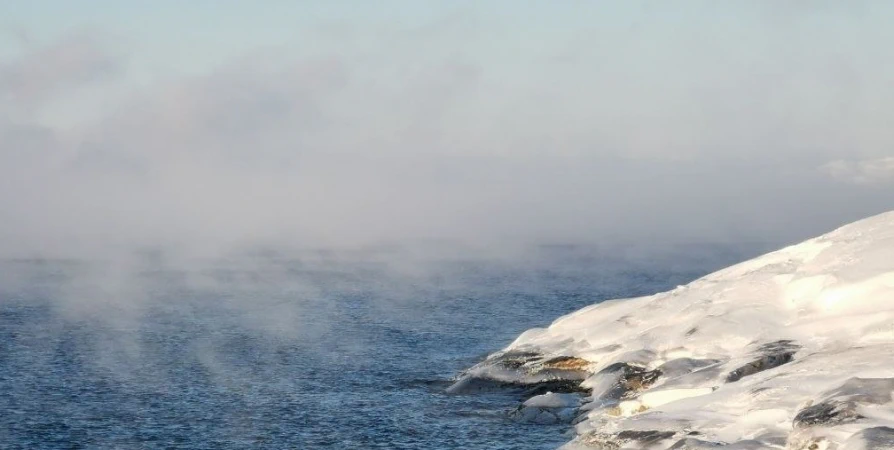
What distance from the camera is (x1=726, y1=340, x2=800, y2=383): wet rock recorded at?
50.8 m

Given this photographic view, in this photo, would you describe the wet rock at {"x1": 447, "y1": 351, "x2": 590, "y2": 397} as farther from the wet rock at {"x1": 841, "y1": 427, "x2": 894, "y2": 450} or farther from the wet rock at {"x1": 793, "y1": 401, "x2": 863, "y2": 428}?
the wet rock at {"x1": 841, "y1": 427, "x2": 894, "y2": 450}

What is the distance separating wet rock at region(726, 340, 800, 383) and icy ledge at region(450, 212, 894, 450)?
0.08 metres

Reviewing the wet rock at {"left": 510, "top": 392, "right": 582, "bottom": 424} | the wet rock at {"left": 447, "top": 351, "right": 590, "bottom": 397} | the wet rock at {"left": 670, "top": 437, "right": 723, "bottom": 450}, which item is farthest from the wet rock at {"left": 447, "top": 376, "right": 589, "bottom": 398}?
the wet rock at {"left": 670, "top": 437, "right": 723, "bottom": 450}

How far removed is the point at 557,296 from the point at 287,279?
6248 centimetres

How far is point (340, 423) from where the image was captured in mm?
54219

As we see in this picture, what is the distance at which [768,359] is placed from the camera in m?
→ 52.0

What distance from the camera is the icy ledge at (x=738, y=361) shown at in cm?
4072

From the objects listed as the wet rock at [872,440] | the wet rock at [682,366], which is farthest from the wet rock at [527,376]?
the wet rock at [872,440]

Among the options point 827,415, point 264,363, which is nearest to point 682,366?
point 827,415

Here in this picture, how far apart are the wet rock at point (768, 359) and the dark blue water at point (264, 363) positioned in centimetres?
911

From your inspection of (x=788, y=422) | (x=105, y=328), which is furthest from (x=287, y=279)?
(x=788, y=422)

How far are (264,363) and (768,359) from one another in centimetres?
3785

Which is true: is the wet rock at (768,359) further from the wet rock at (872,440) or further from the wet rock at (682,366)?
the wet rock at (872,440)

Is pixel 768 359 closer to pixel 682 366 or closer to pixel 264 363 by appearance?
pixel 682 366
